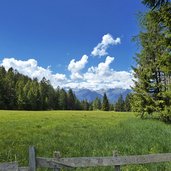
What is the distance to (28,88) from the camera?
109 metres

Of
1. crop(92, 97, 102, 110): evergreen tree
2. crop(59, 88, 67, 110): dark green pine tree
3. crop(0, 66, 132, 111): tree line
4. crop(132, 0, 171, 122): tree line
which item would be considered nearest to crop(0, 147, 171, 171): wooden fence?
crop(132, 0, 171, 122): tree line

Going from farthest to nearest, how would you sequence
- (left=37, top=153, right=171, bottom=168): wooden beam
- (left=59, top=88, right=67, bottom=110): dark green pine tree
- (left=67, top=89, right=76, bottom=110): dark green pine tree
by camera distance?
(left=67, top=89, right=76, bottom=110): dark green pine tree, (left=59, top=88, right=67, bottom=110): dark green pine tree, (left=37, top=153, right=171, bottom=168): wooden beam

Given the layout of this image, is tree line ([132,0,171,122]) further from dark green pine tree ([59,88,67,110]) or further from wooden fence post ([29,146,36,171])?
dark green pine tree ([59,88,67,110])

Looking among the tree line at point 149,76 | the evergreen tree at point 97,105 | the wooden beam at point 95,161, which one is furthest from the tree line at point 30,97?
the wooden beam at point 95,161

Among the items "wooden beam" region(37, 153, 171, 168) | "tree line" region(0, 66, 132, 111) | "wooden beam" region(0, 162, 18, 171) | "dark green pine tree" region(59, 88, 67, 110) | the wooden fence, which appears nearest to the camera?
"wooden beam" region(0, 162, 18, 171)

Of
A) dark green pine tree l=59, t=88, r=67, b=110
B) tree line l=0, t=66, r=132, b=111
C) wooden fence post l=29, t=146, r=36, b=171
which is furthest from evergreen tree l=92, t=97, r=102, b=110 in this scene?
wooden fence post l=29, t=146, r=36, b=171

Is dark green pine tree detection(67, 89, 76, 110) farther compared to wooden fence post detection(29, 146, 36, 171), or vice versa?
dark green pine tree detection(67, 89, 76, 110)

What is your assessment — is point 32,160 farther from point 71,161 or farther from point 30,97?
point 30,97

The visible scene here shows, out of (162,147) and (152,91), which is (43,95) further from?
(162,147)

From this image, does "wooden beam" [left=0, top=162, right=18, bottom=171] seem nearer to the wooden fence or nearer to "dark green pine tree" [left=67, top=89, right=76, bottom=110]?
the wooden fence

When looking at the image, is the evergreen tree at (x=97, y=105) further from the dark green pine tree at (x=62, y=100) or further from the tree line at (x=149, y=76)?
the tree line at (x=149, y=76)

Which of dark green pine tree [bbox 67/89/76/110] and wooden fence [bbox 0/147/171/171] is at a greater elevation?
dark green pine tree [bbox 67/89/76/110]

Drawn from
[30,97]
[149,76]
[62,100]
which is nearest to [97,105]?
[62,100]

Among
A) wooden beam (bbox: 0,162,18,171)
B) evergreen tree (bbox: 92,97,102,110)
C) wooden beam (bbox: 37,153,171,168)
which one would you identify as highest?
evergreen tree (bbox: 92,97,102,110)
